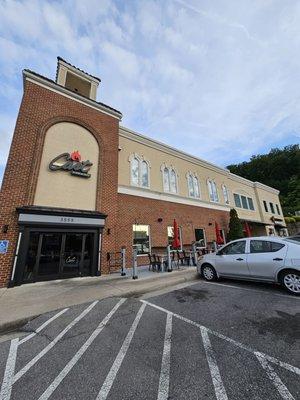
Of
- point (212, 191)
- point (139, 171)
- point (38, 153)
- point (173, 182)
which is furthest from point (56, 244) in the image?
point (212, 191)

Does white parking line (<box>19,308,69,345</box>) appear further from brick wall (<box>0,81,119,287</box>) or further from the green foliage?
the green foliage

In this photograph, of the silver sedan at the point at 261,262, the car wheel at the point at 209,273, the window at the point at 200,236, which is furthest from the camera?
the window at the point at 200,236

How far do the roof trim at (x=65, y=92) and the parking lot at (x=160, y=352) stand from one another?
434 inches

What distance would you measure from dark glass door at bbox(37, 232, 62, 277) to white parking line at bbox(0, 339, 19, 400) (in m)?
5.28

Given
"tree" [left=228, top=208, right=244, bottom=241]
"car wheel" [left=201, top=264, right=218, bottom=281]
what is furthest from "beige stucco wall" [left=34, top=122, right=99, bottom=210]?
"tree" [left=228, top=208, right=244, bottom=241]

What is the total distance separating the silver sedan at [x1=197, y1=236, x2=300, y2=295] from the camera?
6074mm

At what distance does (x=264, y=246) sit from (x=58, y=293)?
7148 millimetres

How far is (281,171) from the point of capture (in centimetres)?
5091

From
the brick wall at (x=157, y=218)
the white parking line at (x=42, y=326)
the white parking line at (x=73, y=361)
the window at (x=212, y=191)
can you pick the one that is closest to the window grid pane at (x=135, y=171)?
the brick wall at (x=157, y=218)

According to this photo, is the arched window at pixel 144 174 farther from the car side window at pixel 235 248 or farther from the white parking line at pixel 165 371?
the white parking line at pixel 165 371

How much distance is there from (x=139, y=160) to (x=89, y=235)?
6702mm

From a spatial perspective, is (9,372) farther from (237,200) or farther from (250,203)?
(250,203)

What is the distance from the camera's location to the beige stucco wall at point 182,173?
1422cm

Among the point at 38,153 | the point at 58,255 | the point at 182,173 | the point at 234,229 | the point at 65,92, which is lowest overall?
the point at 58,255
